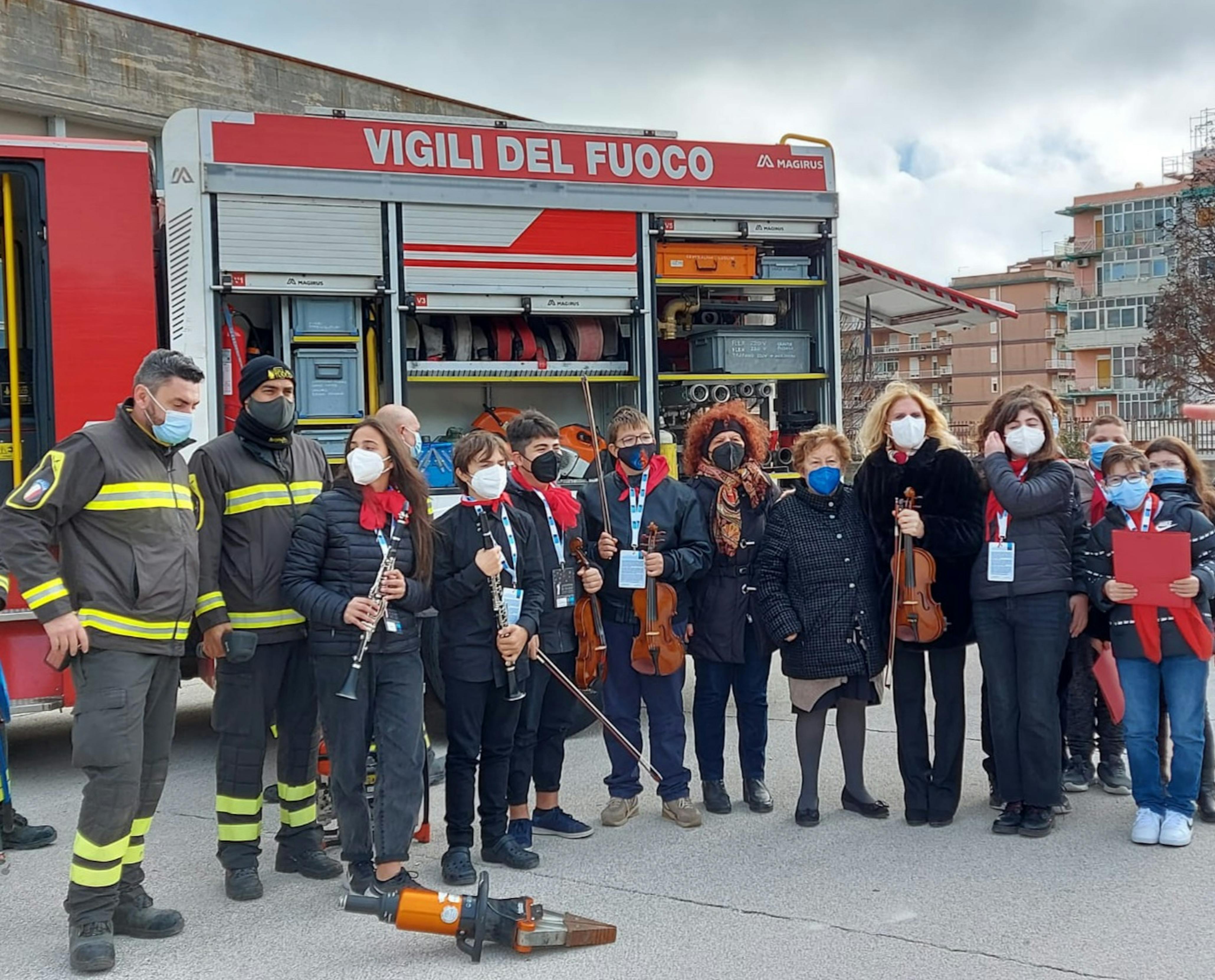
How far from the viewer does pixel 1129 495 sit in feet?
16.9

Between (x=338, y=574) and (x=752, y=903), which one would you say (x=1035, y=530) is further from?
(x=338, y=574)

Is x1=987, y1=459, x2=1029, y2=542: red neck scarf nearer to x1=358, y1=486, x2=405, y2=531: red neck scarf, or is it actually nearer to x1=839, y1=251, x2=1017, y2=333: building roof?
x1=358, y1=486, x2=405, y2=531: red neck scarf

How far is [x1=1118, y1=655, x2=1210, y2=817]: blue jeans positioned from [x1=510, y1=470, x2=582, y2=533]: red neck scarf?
2.35 m

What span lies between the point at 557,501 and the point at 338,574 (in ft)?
3.51

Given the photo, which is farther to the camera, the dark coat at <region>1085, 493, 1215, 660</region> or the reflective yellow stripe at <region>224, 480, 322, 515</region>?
the dark coat at <region>1085, 493, 1215, 660</region>

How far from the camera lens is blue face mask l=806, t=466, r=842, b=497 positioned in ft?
17.8

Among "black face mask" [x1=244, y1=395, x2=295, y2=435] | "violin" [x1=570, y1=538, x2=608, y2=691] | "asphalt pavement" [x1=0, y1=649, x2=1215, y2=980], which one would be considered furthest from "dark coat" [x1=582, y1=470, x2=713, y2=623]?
"black face mask" [x1=244, y1=395, x2=295, y2=435]

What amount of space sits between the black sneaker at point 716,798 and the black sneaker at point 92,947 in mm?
2549

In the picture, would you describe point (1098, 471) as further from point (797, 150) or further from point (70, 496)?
point (70, 496)

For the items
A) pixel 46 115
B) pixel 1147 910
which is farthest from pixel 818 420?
pixel 46 115

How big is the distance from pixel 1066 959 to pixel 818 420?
457 centimetres

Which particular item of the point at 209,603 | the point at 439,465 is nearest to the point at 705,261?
the point at 439,465

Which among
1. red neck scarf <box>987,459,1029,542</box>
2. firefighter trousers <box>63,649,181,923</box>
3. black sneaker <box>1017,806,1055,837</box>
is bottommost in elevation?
black sneaker <box>1017,806,1055,837</box>

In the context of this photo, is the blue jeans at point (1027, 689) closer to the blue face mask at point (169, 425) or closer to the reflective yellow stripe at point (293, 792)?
the reflective yellow stripe at point (293, 792)
